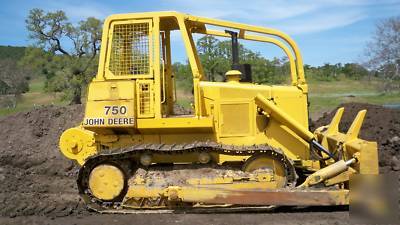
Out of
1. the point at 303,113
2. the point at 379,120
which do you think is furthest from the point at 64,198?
the point at 379,120

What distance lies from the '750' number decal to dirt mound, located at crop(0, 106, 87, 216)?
1.71 m

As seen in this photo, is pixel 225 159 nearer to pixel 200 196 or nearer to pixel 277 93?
pixel 200 196

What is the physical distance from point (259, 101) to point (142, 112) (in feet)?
5.99

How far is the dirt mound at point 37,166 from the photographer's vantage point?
7.94 m

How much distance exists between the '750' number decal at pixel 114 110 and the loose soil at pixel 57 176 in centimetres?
153

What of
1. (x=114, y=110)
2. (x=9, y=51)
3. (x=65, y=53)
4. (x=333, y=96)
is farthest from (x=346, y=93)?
(x=9, y=51)

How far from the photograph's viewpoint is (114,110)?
7.17m

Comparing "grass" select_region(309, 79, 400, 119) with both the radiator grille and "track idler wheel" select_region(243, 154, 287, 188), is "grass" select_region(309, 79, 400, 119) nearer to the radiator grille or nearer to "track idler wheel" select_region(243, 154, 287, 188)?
"track idler wheel" select_region(243, 154, 287, 188)

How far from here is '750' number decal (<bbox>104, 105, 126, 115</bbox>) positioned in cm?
716

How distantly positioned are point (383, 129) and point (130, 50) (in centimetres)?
845

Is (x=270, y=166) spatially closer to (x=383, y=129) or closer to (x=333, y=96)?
(x=383, y=129)

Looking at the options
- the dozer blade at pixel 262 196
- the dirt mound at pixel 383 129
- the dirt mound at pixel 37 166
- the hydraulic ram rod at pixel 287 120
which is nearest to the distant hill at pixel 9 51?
the dirt mound at pixel 37 166

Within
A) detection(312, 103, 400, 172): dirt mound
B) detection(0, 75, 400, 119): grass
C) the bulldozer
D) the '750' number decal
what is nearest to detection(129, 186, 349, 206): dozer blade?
the bulldozer

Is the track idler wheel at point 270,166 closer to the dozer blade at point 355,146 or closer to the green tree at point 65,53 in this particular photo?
the dozer blade at point 355,146
